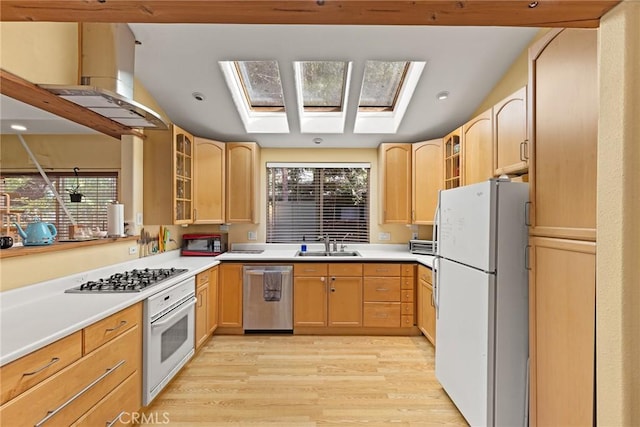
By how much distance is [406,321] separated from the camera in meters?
3.28

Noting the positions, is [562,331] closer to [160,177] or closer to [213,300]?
[213,300]

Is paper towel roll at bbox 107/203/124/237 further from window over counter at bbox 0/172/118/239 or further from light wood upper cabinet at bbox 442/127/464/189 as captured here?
light wood upper cabinet at bbox 442/127/464/189

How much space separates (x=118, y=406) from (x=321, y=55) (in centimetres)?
283

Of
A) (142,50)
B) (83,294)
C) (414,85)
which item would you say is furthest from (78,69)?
(414,85)

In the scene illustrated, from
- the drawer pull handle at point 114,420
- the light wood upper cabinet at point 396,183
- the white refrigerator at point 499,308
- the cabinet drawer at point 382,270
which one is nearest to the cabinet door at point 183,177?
the drawer pull handle at point 114,420

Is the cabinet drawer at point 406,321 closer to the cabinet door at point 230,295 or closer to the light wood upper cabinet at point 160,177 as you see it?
the cabinet door at point 230,295

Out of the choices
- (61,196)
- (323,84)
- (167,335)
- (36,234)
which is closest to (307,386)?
(167,335)

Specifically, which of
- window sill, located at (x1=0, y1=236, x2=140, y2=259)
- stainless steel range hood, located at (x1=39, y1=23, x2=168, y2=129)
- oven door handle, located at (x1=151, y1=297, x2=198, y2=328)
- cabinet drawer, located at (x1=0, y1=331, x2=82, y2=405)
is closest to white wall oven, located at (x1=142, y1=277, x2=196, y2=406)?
oven door handle, located at (x1=151, y1=297, x2=198, y2=328)

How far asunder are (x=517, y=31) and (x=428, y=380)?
9.51ft

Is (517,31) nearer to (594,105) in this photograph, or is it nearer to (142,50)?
(594,105)

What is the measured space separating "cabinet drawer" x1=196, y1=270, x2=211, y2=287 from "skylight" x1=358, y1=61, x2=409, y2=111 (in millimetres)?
2501

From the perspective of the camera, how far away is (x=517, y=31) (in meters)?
2.29

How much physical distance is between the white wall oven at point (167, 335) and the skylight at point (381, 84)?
2.55 meters

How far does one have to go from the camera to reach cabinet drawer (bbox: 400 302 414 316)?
327 centimetres
